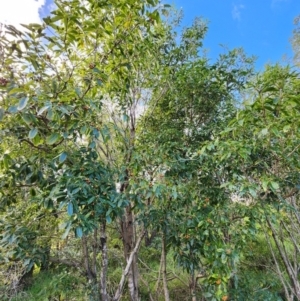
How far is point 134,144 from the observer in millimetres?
2422

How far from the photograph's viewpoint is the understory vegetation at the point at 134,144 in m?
1.24

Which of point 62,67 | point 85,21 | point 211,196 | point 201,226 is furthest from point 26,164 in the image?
point 211,196

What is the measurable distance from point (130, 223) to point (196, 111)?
135 centimetres

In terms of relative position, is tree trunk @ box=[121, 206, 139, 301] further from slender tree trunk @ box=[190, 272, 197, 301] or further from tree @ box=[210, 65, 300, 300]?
tree @ box=[210, 65, 300, 300]

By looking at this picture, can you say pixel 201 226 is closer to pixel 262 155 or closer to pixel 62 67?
pixel 262 155

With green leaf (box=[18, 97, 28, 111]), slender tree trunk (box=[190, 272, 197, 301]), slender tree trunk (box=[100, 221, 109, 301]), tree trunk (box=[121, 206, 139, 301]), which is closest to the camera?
green leaf (box=[18, 97, 28, 111])

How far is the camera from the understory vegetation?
1.24m

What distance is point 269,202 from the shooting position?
67.1 inches

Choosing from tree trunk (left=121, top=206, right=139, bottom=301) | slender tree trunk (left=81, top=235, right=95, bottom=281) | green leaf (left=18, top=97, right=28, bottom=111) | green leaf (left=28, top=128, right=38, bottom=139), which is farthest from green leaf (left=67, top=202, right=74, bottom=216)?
slender tree trunk (left=81, top=235, right=95, bottom=281)

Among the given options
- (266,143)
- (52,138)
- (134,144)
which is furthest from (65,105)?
→ (134,144)

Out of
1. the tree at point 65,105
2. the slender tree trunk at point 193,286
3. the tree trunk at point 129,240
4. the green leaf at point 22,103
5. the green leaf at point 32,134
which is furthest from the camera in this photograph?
the tree trunk at point 129,240

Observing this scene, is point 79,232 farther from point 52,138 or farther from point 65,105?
point 65,105

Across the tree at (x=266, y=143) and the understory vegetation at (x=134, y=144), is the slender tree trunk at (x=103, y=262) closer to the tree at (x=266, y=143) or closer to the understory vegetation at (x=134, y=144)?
the understory vegetation at (x=134, y=144)

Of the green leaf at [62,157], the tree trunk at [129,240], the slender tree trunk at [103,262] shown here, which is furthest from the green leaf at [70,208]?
the tree trunk at [129,240]
